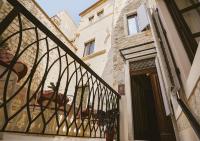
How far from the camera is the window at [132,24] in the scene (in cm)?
617

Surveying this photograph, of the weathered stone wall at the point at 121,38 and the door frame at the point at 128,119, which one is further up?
the weathered stone wall at the point at 121,38

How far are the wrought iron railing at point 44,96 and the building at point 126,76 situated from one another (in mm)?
15

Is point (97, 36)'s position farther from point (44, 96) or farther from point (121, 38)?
point (44, 96)

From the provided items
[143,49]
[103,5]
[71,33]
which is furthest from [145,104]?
[71,33]

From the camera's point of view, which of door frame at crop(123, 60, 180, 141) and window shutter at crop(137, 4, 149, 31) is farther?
window shutter at crop(137, 4, 149, 31)

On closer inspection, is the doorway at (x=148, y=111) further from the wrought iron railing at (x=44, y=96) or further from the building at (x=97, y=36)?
the building at (x=97, y=36)

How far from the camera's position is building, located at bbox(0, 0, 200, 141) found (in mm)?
1508

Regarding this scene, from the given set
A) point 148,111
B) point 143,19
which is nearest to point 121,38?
point 143,19

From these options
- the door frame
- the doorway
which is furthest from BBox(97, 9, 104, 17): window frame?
the doorway

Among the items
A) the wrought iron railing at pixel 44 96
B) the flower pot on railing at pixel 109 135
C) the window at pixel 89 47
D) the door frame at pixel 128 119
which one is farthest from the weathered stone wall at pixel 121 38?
the flower pot on railing at pixel 109 135

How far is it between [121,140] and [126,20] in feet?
17.6

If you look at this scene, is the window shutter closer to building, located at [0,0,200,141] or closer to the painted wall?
building, located at [0,0,200,141]

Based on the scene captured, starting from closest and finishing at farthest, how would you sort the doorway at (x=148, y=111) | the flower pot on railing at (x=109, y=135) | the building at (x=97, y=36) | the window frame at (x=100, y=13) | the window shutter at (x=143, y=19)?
the flower pot on railing at (x=109, y=135), the doorway at (x=148, y=111), the window shutter at (x=143, y=19), the building at (x=97, y=36), the window frame at (x=100, y=13)

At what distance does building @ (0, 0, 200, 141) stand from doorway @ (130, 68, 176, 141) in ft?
0.07
